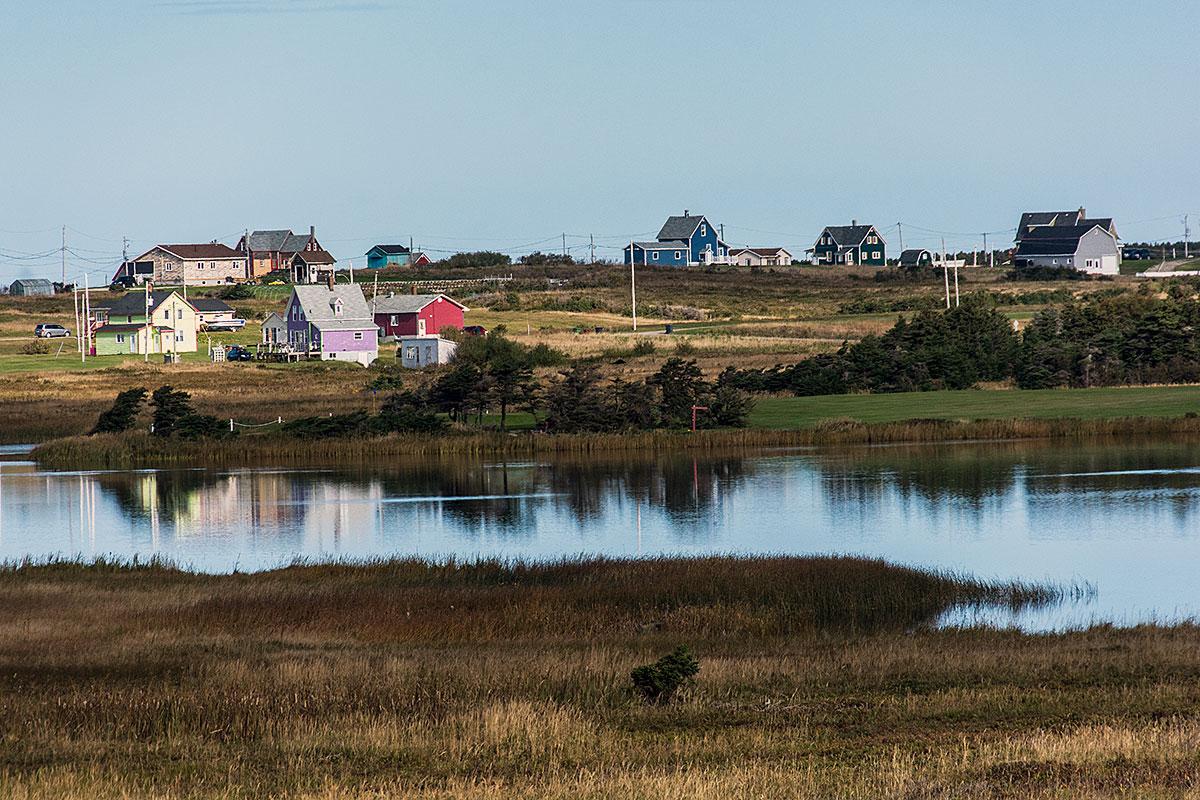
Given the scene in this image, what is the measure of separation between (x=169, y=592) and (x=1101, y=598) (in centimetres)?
1575

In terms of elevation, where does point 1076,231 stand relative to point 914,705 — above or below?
above

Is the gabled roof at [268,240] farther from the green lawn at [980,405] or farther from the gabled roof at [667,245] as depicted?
the green lawn at [980,405]

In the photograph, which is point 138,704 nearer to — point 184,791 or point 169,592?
point 184,791

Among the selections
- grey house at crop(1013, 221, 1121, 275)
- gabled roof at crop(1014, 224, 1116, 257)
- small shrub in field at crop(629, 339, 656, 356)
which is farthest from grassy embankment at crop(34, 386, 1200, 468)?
gabled roof at crop(1014, 224, 1116, 257)

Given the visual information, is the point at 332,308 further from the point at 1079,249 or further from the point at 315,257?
the point at 1079,249

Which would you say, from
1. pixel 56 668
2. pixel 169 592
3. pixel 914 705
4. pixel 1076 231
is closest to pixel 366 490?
pixel 169 592

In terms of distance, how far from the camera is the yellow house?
104 meters

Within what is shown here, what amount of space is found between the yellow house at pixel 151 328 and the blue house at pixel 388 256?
74.1 metres

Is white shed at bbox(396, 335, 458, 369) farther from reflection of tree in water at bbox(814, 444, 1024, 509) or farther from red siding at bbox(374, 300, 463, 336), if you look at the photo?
reflection of tree in water at bbox(814, 444, 1024, 509)

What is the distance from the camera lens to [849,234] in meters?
178

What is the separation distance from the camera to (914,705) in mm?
15641

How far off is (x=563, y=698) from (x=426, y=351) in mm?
73707

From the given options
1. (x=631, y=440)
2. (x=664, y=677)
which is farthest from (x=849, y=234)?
(x=664, y=677)

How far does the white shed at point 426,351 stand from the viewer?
8819cm
